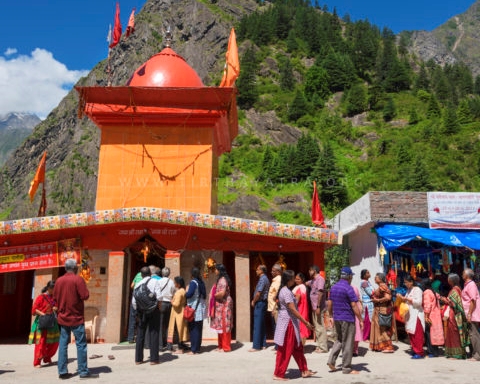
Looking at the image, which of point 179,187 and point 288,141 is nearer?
point 179,187

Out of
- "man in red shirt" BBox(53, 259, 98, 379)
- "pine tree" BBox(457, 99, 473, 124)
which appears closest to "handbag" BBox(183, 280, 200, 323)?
"man in red shirt" BBox(53, 259, 98, 379)

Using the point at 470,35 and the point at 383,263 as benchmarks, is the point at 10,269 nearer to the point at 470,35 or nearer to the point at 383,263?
the point at 383,263

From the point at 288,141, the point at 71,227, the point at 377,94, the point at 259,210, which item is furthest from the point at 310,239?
the point at 377,94

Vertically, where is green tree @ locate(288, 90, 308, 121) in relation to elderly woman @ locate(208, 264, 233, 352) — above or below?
above

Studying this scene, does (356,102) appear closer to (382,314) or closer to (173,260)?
(173,260)

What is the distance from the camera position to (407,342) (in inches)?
352

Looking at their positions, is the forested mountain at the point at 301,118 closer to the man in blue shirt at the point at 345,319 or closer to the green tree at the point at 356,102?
the green tree at the point at 356,102

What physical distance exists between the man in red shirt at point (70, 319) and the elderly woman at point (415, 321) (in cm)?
502

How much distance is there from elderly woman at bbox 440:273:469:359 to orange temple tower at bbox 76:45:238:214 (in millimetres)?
6092

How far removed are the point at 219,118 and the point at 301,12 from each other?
253 ft

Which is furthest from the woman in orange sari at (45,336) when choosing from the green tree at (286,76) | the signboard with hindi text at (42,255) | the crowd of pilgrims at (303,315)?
the green tree at (286,76)

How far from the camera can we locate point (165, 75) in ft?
40.1

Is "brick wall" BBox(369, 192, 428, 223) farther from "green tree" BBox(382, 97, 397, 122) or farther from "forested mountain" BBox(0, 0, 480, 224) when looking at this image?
"green tree" BBox(382, 97, 397, 122)

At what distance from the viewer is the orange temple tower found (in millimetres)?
11250
